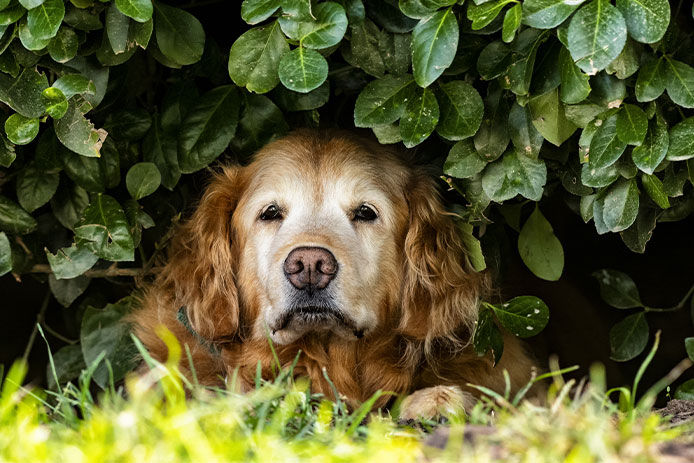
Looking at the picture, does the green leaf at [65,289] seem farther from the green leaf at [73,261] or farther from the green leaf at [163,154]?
the green leaf at [163,154]

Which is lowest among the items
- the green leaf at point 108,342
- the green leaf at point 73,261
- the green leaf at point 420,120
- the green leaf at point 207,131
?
the green leaf at point 108,342

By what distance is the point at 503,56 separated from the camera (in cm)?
326

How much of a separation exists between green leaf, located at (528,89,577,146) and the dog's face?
37.7 inches

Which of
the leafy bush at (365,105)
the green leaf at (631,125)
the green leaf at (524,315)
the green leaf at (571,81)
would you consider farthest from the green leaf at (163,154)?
the green leaf at (631,125)

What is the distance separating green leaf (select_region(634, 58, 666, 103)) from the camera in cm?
307

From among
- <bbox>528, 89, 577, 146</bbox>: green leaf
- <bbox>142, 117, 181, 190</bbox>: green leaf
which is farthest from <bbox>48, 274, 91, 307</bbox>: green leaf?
<bbox>528, 89, 577, 146</bbox>: green leaf

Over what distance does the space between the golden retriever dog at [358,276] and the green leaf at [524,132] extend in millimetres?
814

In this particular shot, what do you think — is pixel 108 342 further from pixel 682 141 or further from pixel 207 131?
pixel 682 141

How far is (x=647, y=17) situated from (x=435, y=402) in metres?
1.62

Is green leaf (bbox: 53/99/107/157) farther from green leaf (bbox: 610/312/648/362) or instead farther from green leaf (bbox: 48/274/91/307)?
green leaf (bbox: 610/312/648/362)

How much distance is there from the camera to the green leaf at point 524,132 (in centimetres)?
343

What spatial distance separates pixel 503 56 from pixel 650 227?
0.97m

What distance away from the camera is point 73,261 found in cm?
388

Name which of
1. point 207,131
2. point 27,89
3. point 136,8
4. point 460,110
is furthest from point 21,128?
point 460,110
